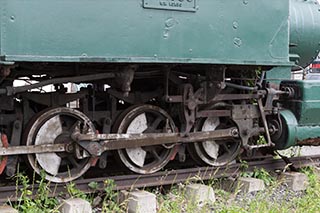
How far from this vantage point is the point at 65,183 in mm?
4617

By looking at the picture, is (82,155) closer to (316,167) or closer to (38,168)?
Answer: (38,168)

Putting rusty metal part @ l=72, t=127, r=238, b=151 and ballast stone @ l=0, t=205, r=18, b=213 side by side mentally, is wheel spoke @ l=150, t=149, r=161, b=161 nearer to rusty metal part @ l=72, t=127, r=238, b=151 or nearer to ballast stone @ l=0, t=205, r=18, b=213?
rusty metal part @ l=72, t=127, r=238, b=151

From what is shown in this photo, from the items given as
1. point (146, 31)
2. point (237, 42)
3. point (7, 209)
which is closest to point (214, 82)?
point (237, 42)

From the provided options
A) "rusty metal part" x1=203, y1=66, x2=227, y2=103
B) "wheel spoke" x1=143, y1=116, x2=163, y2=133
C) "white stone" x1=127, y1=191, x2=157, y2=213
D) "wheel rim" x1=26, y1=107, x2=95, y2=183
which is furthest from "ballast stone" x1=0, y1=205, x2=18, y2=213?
"rusty metal part" x1=203, y1=66, x2=227, y2=103

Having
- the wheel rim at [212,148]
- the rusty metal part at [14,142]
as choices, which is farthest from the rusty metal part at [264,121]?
Result: the rusty metal part at [14,142]

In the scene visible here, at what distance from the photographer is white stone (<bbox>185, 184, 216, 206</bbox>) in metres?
4.86

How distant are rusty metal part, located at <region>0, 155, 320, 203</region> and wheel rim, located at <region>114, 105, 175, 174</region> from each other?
4.8 inches

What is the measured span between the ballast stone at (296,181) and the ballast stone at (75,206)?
7.93 ft

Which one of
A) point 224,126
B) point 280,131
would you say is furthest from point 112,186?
point 280,131

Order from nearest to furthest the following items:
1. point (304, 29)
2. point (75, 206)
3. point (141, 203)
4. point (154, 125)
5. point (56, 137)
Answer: point (75, 206) → point (141, 203) → point (56, 137) → point (154, 125) → point (304, 29)

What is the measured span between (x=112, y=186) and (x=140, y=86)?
51.8 inches

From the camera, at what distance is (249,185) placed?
17.6 ft

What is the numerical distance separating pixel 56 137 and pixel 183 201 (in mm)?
1293

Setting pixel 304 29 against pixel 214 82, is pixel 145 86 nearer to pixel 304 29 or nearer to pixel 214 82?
pixel 214 82
